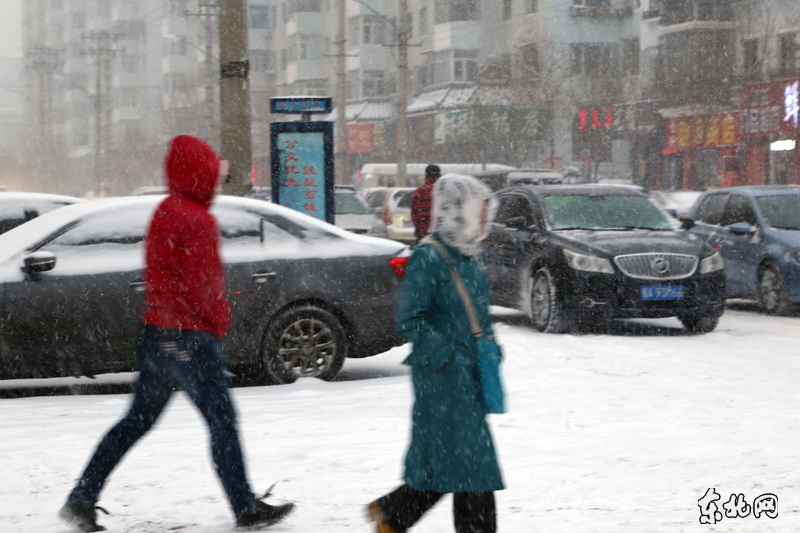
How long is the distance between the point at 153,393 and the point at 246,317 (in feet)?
12.3

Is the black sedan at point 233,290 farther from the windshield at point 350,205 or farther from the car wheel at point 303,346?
the windshield at point 350,205

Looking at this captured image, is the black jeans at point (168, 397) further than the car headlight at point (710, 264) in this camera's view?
No

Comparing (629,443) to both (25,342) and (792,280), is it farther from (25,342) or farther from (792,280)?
(792,280)

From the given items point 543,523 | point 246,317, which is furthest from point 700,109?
point 543,523

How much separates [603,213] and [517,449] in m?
6.54

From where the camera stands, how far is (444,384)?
397cm

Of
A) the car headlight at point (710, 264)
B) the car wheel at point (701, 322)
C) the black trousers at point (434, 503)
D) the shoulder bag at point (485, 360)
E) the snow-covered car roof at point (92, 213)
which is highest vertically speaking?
the snow-covered car roof at point (92, 213)

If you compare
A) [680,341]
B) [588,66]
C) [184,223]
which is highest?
[588,66]

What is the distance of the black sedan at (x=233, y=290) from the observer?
26.0 ft

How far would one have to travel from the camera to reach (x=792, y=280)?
13453mm

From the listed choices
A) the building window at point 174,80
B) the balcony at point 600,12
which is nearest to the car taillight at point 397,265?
the balcony at point 600,12

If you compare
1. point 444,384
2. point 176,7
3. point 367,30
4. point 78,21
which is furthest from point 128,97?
point 444,384

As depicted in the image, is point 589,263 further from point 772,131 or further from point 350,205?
point 772,131

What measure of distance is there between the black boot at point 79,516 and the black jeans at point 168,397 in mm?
21
